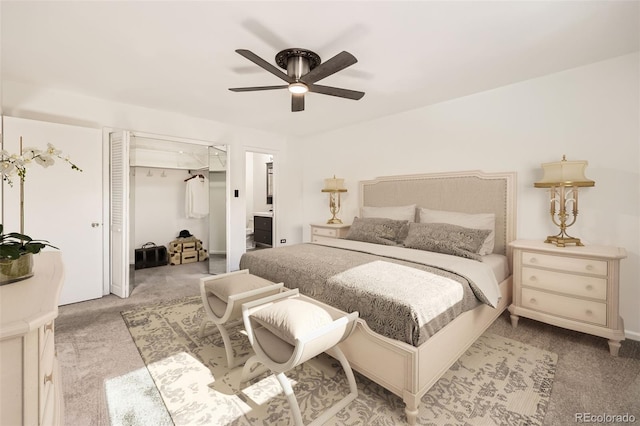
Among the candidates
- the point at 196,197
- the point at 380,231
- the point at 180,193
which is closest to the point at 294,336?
the point at 380,231

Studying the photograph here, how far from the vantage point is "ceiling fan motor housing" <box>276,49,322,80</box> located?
7.62 ft

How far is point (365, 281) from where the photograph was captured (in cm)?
197

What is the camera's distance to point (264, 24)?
2.03 m

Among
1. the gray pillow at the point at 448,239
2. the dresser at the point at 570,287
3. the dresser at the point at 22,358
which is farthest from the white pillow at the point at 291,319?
the dresser at the point at 570,287

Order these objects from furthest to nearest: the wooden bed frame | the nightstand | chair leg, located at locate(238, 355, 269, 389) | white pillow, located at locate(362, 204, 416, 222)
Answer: the nightstand → white pillow, located at locate(362, 204, 416, 222) → chair leg, located at locate(238, 355, 269, 389) → the wooden bed frame

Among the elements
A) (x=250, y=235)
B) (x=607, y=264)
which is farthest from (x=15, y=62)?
(x=607, y=264)

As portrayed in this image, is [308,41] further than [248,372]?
Yes

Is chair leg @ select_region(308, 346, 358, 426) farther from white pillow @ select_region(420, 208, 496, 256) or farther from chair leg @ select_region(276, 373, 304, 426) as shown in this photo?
white pillow @ select_region(420, 208, 496, 256)

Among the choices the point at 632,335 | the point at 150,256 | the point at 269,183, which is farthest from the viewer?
the point at 269,183

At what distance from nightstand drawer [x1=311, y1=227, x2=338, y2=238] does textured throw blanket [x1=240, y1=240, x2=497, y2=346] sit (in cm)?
126

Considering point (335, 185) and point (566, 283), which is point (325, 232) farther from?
point (566, 283)

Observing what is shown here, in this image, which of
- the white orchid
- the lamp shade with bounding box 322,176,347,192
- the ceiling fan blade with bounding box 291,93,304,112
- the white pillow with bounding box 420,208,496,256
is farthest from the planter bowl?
the lamp shade with bounding box 322,176,347,192

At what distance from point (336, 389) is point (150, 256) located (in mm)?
4399

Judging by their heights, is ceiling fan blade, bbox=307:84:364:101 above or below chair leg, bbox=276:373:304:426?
above
